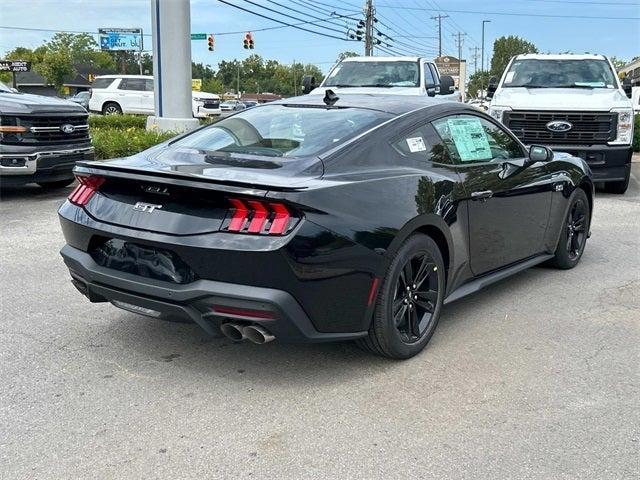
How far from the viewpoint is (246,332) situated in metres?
3.40

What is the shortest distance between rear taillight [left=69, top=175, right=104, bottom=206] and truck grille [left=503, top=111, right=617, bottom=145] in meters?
7.86

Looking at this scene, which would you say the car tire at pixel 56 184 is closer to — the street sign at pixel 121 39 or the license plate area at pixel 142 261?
the license plate area at pixel 142 261

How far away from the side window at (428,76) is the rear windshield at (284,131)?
27.4ft

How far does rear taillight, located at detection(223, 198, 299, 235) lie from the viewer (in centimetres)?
327

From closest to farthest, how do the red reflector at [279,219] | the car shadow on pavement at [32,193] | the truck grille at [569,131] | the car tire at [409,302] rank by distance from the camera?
the red reflector at [279,219], the car tire at [409,302], the car shadow on pavement at [32,193], the truck grille at [569,131]

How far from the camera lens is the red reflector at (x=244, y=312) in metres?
3.28

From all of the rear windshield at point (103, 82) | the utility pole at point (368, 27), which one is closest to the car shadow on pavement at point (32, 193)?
the rear windshield at point (103, 82)

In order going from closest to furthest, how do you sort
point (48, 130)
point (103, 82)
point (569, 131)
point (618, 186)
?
1. point (48, 130)
2. point (569, 131)
3. point (618, 186)
4. point (103, 82)

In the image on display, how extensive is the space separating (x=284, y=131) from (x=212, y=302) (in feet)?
4.74

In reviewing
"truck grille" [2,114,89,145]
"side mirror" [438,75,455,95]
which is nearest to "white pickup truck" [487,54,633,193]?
"side mirror" [438,75,455,95]

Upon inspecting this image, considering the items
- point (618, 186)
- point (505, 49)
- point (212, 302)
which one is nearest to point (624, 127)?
point (618, 186)

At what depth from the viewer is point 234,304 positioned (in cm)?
329

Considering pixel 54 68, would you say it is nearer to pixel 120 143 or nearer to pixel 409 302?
pixel 120 143

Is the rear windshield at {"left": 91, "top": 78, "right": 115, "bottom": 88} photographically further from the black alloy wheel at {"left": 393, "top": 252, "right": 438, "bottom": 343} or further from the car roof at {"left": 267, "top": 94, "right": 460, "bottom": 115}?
the black alloy wheel at {"left": 393, "top": 252, "right": 438, "bottom": 343}
